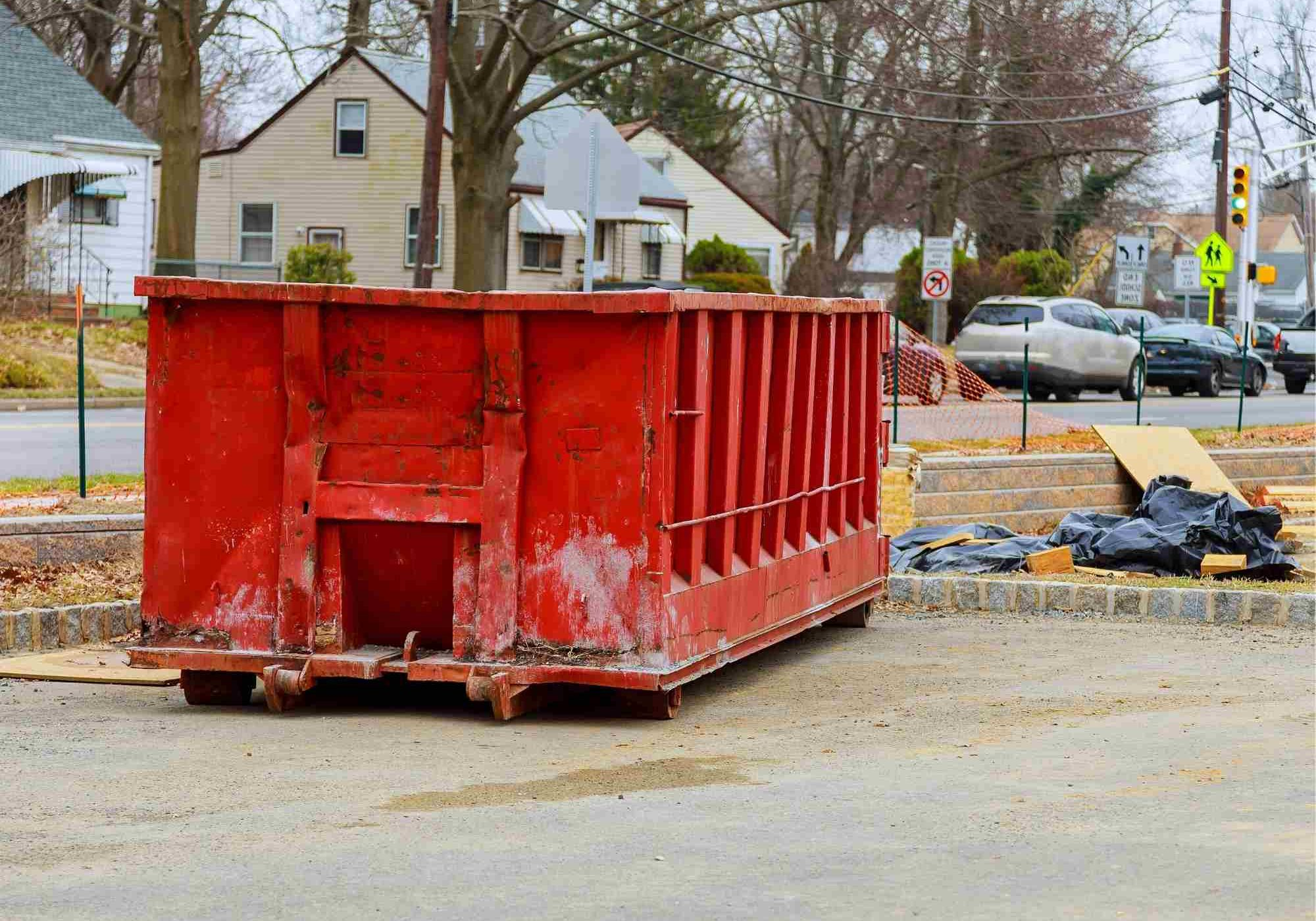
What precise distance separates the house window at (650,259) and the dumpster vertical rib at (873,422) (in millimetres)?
42674

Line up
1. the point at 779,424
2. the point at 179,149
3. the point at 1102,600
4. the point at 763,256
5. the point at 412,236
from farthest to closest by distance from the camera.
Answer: the point at 763,256 < the point at 412,236 < the point at 179,149 < the point at 1102,600 < the point at 779,424

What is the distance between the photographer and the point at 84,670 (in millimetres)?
8305

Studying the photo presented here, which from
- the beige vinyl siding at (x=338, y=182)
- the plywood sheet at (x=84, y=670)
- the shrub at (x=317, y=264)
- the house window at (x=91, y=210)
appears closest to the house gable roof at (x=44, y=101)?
the house window at (x=91, y=210)

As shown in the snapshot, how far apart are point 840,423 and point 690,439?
244 centimetres

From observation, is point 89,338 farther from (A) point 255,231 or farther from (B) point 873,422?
(B) point 873,422

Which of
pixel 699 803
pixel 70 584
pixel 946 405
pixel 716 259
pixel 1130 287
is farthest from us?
pixel 716 259

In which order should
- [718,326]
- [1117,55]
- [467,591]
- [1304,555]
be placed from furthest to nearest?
1. [1117,55]
2. [1304,555]
3. [718,326]
4. [467,591]

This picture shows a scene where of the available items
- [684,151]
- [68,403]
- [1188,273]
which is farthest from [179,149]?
[1188,273]

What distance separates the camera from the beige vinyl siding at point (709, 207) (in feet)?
188

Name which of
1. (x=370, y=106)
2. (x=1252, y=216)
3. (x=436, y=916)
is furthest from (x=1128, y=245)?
(x=436, y=916)

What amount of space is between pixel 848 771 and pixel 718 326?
224 cm

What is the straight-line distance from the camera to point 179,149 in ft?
119

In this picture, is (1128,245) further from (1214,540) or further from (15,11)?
(1214,540)

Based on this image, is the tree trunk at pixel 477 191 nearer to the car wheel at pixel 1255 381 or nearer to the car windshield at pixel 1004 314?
the car windshield at pixel 1004 314
